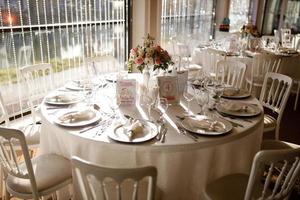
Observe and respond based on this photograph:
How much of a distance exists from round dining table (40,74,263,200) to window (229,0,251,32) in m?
5.56

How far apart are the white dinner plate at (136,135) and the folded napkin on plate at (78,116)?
0.26 metres

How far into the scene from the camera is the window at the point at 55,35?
3137mm

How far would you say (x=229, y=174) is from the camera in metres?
1.85

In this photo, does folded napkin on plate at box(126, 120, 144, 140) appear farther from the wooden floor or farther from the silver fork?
the wooden floor

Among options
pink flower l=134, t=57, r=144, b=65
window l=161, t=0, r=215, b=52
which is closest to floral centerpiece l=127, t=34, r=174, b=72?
pink flower l=134, t=57, r=144, b=65

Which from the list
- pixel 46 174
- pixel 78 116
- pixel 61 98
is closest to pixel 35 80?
pixel 61 98

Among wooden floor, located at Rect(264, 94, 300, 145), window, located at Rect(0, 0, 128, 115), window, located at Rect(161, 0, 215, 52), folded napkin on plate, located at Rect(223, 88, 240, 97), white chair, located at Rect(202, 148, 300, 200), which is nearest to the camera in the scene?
white chair, located at Rect(202, 148, 300, 200)

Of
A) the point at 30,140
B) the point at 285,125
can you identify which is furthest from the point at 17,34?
the point at 285,125

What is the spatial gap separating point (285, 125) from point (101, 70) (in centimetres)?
251

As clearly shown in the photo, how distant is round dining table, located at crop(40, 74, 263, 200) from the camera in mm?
1602

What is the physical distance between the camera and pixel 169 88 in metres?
2.19

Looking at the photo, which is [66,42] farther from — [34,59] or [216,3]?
[216,3]

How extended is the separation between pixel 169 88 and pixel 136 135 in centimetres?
61

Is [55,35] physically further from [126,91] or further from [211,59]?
[211,59]
